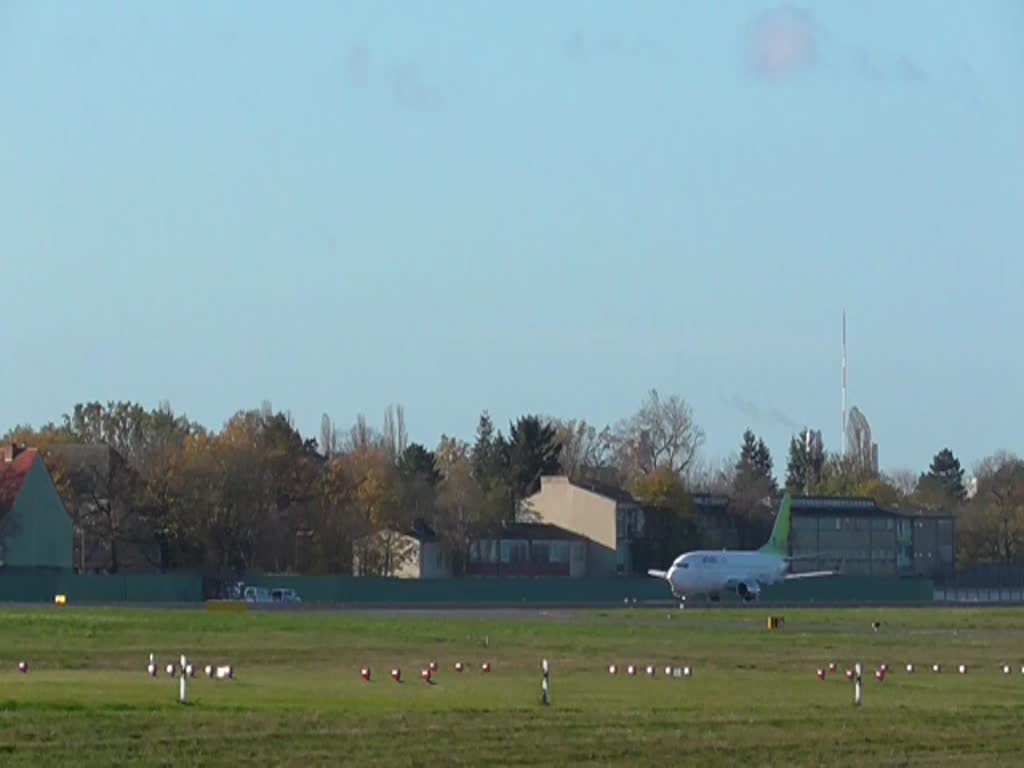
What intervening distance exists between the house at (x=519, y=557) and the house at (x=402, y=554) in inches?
91.9

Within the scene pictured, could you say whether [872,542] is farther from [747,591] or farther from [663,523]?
[747,591]

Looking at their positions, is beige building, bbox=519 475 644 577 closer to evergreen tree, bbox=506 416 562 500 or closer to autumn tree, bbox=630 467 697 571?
autumn tree, bbox=630 467 697 571

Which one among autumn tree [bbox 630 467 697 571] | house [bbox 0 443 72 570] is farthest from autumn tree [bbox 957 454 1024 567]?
house [bbox 0 443 72 570]

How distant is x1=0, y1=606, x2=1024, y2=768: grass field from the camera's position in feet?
81.8

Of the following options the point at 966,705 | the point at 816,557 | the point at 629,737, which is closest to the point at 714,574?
the point at 816,557

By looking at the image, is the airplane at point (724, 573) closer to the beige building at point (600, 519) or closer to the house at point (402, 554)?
the house at point (402, 554)

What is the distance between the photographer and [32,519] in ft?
380

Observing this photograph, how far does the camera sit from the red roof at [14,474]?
115319mm

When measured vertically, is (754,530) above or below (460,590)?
above

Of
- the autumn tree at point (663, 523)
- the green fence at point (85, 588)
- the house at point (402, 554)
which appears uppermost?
the autumn tree at point (663, 523)

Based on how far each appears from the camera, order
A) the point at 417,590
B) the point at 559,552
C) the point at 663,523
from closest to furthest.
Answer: the point at 417,590, the point at 559,552, the point at 663,523

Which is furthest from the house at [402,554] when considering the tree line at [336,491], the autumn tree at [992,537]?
the autumn tree at [992,537]

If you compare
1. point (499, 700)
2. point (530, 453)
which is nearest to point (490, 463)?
point (530, 453)

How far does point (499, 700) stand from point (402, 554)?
355ft
